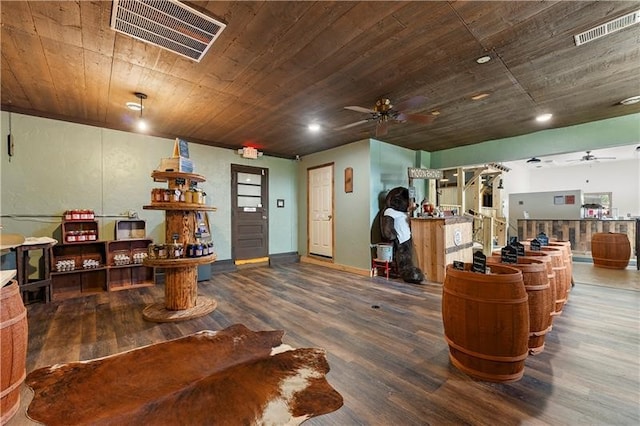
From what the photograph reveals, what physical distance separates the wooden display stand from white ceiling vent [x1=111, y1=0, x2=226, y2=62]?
1.38 meters

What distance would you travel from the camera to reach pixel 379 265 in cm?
518

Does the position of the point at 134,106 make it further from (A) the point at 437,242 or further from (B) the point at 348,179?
(A) the point at 437,242

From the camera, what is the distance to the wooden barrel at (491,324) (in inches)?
69.5

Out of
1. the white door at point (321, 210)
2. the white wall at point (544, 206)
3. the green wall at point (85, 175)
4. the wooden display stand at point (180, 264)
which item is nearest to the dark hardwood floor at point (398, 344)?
the wooden display stand at point (180, 264)

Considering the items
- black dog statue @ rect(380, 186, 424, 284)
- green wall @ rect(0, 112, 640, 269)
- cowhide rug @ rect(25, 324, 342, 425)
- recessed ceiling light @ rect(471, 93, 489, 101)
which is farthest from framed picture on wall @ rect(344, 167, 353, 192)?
cowhide rug @ rect(25, 324, 342, 425)

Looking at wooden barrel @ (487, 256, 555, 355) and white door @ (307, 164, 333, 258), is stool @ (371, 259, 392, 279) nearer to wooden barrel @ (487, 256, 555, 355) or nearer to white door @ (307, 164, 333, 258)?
white door @ (307, 164, 333, 258)

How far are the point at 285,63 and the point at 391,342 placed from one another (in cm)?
282

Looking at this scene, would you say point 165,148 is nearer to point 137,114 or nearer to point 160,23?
point 137,114

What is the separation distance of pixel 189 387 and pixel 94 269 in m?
3.31

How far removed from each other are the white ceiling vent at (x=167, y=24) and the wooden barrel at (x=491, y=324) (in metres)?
2.69

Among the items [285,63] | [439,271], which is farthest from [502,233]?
[285,63]

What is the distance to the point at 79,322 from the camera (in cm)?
295

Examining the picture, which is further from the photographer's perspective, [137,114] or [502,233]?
[502,233]

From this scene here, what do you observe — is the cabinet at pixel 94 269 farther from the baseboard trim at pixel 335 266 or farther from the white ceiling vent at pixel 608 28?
the white ceiling vent at pixel 608 28
